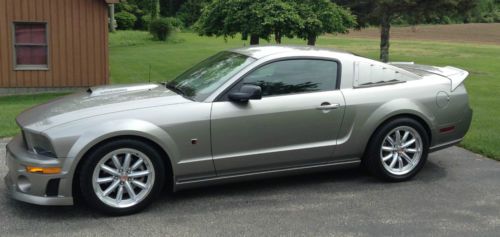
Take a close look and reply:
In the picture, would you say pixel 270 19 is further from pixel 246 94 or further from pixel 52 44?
pixel 246 94

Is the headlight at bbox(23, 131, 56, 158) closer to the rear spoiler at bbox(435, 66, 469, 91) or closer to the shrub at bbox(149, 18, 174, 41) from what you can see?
the rear spoiler at bbox(435, 66, 469, 91)

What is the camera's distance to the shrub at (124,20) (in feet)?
178

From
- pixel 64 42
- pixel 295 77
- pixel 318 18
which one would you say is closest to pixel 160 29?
pixel 64 42

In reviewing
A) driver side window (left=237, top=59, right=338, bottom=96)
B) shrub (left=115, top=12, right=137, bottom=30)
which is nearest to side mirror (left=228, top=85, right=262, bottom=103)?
driver side window (left=237, top=59, right=338, bottom=96)

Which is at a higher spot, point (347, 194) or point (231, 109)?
point (231, 109)

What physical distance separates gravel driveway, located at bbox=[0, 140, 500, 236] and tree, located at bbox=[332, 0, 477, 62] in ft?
43.6

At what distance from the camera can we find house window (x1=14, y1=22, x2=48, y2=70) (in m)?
14.8

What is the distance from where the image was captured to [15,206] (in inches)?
196

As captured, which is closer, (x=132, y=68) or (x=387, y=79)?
(x=387, y=79)

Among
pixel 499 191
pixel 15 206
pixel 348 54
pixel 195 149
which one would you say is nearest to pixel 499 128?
pixel 499 191

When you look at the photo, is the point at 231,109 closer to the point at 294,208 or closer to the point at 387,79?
the point at 294,208

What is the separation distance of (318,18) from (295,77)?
28.5 feet

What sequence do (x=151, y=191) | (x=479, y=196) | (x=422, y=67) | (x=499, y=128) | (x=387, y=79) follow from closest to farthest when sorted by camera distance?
(x=151, y=191), (x=479, y=196), (x=387, y=79), (x=422, y=67), (x=499, y=128)

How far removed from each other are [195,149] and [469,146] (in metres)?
4.14
